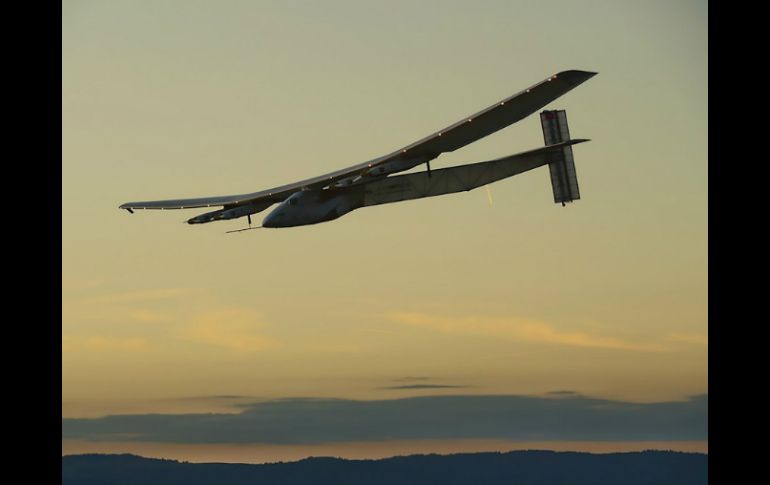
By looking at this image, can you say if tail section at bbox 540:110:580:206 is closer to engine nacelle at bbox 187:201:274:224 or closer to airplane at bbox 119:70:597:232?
airplane at bbox 119:70:597:232

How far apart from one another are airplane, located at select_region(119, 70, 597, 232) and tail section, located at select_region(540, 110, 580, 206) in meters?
0.06

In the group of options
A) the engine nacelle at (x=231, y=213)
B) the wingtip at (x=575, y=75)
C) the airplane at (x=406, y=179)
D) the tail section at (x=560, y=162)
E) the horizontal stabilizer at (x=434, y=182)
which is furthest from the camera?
the tail section at (x=560, y=162)

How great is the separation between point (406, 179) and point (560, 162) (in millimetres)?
10878

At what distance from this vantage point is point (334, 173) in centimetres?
6681

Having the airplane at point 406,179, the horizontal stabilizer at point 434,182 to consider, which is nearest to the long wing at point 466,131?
the airplane at point 406,179

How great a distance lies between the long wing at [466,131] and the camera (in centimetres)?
6038

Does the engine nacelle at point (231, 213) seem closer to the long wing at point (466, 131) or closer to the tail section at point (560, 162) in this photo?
the long wing at point (466, 131)

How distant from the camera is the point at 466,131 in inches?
2517

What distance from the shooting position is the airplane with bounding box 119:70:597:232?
63.5 m

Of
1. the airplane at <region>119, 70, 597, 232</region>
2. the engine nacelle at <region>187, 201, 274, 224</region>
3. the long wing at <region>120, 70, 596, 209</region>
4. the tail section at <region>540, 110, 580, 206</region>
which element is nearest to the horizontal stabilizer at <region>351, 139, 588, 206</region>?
the airplane at <region>119, 70, 597, 232</region>
